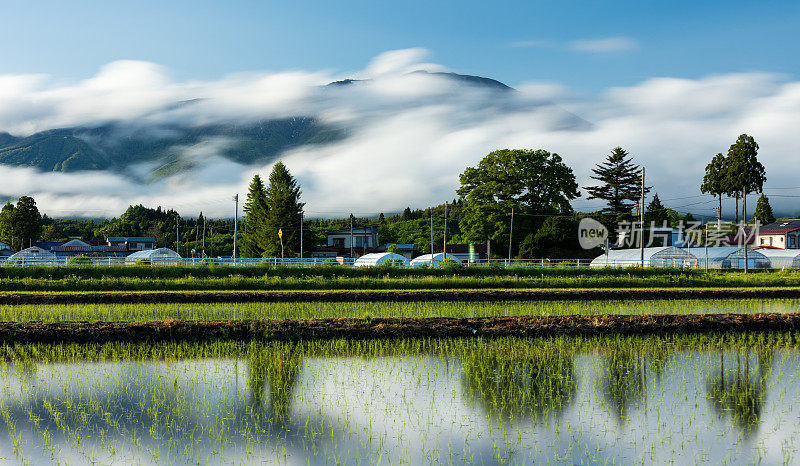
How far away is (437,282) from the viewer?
3167 cm

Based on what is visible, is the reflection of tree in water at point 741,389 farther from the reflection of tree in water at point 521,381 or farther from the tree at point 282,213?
the tree at point 282,213

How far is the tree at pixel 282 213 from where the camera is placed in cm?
6709

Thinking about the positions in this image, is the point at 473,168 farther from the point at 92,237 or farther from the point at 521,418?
the point at 92,237

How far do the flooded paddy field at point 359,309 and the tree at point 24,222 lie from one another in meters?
91.7

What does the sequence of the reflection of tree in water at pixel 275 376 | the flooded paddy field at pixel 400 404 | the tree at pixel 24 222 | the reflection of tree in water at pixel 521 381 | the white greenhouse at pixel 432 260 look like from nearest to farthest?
the flooded paddy field at pixel 400 404 < the reflection of tree in water at pixel 521 381 < the reflection of tree in water at pixel 275 376 < the white greenhouse at pixel 432 260 < the tree at pixel 24 222

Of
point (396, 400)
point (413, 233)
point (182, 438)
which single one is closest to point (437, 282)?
point (396, 400)

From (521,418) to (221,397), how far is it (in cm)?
446

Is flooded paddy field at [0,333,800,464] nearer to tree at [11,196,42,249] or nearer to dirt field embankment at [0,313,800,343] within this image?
dirt field embankment at [0,313,800,343]

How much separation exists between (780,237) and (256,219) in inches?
2476

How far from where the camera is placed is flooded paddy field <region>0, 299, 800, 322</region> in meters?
19.9

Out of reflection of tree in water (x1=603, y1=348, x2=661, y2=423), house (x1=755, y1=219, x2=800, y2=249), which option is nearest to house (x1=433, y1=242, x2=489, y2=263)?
house (x1=755, y1=219, x2=800, y2=249)

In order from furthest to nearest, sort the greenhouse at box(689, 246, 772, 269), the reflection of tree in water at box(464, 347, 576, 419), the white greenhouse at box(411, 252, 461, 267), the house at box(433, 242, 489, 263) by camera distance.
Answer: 1. the house at box(433, 242, 489, 263)
2. the greenhouse at box(689, 246, 772, 269)
3. the white greenhouse at box(411, 252, 461, 267)
4. the reflection of tree in water at box(464, 347, 576, 419)

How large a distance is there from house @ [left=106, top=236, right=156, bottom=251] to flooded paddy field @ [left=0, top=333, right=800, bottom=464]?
115658 mm

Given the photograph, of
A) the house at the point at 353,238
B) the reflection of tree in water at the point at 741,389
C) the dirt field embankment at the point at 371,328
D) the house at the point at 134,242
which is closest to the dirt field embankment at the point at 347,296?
the dirt field embankment at the point at 371,328
